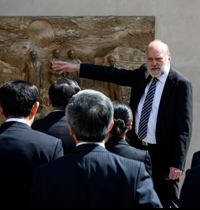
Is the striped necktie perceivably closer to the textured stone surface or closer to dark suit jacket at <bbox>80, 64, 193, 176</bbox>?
dark suit jacket at <bbox>80, 64, 193, 176</bbox>

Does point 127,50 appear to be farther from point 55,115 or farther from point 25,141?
point 25,141

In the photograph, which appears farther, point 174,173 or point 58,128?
point 174,173

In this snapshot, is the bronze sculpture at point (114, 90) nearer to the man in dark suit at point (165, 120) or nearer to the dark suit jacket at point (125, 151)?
the man in dark suit at point (165, 120)

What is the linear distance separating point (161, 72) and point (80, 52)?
1.76 metres

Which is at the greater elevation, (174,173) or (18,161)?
(18,161)

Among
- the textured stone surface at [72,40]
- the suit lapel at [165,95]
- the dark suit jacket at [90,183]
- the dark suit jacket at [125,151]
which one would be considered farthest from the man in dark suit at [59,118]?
the textured stone surface at [72,40]

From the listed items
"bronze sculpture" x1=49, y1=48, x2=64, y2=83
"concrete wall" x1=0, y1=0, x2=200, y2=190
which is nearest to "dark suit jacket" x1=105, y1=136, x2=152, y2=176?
"bronze sculpture" x1=49, y1=48, x2=64, y2=83

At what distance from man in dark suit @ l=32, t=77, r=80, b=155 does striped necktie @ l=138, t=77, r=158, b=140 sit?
0.73 meters

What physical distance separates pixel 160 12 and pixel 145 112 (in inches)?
79.8

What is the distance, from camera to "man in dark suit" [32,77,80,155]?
2.54 meters

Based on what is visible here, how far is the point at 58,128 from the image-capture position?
2574 mm

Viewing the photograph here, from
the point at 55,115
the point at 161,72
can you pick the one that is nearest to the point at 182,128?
the point at 161,72

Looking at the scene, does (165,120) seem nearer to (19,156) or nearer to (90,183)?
(19,156)

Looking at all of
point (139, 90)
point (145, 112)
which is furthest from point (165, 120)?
point (139, 90)
